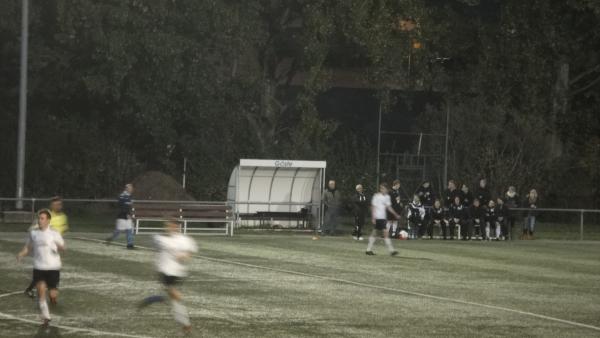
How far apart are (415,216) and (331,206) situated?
2.66 metres

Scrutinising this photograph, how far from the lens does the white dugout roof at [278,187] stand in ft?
141

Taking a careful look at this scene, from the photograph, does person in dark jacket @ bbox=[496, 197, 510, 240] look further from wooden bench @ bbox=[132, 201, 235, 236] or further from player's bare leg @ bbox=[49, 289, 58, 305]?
player's bare leg @ bbox=[49, 289, 58, 305]

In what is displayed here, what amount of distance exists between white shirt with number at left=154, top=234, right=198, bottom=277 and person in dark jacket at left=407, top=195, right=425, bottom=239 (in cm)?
2350

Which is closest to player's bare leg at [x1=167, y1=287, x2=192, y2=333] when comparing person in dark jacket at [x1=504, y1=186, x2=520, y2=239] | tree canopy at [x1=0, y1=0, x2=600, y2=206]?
person in dark jacket at [x1=504, y1=186, x2=520, y2=239]

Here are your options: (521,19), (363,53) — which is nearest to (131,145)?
(363,53)

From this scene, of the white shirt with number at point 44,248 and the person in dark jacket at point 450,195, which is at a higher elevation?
the person in dark jacket at point 450,195

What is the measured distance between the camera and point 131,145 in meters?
49.3

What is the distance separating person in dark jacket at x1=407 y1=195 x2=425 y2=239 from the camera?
1562 inches

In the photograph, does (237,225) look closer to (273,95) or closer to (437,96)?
(273,95)

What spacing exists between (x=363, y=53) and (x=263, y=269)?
77.6 feet

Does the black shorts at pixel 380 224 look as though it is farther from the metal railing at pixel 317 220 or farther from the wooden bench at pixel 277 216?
the wooden bench at pixel 277 216

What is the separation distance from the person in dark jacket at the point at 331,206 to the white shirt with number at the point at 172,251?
22.9 metres

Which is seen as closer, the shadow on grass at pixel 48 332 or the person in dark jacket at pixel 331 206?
the shadow on grass at pixel 48 332

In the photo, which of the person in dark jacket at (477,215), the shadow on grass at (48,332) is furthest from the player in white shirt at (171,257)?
the person in dark jacket at (477,215)
